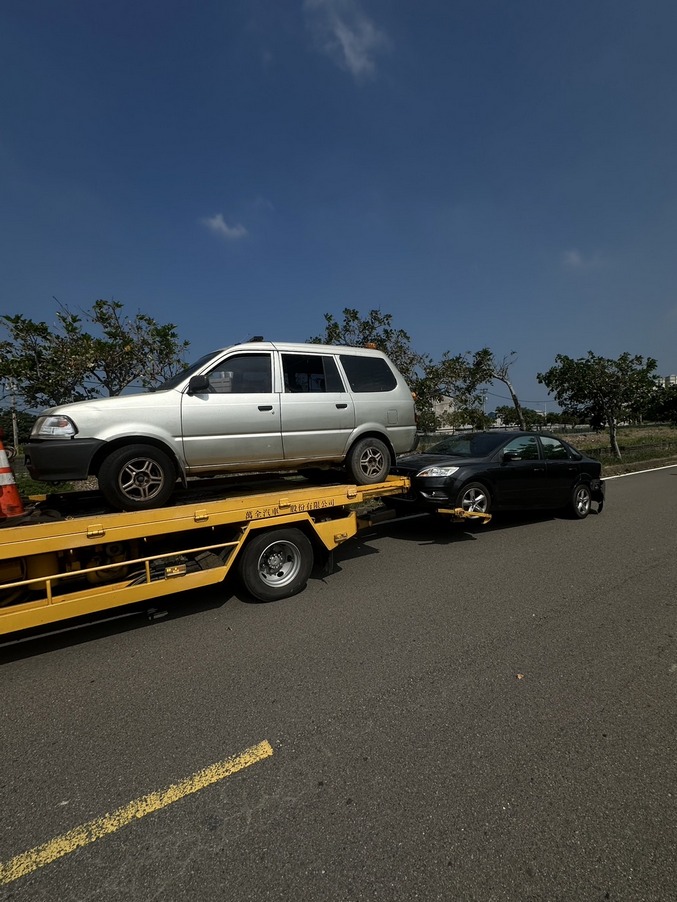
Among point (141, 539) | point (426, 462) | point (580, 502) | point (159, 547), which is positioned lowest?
point (580, 502)

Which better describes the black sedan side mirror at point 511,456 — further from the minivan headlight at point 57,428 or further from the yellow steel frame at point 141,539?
the minivan headlight at point 57,428

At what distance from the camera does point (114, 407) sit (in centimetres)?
391

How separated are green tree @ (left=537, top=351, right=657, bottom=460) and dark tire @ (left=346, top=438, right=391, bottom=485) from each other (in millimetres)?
17646

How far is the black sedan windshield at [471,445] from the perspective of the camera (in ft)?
23.4

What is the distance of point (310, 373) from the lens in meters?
5.03

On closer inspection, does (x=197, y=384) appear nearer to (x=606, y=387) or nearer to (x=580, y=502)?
(x=580, y=502)

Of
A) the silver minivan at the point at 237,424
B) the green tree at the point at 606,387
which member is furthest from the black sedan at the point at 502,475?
the green tree at the point at 606,387

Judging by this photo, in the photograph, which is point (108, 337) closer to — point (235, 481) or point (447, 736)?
point (235, 481)

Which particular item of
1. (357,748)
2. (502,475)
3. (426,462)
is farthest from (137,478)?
(502,475)

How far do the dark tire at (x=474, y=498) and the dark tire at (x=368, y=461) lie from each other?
1508 mm

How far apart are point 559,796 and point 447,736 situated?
0.60m

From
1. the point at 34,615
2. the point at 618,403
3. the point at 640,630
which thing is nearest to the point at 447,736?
the point at 640,630

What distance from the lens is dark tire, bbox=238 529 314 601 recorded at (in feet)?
14.2

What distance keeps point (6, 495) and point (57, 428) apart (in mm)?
786
